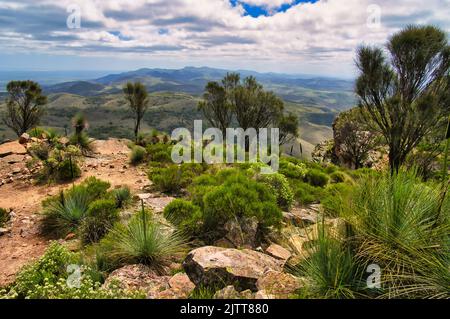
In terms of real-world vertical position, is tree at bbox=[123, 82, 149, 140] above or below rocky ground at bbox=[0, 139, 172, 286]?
above

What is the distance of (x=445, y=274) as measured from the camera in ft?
A: 10.3

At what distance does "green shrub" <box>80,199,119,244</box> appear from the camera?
7.24m

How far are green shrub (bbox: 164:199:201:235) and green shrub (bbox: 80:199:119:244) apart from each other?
4.34 ft

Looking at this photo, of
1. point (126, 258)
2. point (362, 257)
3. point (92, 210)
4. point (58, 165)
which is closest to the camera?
point (362, 257)

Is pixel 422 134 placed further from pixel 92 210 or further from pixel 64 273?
pixel 64 273

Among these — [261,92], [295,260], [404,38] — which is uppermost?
[404,38]

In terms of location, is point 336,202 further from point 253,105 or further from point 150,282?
point 253,105

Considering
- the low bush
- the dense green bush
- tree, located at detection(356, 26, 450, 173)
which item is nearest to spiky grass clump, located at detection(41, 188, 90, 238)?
the dense green bush

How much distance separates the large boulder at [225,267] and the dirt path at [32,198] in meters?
3.89

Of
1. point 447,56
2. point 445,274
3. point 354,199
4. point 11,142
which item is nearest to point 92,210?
point 354,199

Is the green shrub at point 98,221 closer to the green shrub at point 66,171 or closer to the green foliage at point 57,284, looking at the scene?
the green foliage at point 57,284

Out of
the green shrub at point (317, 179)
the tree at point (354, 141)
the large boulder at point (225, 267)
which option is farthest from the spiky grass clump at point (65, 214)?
the tree at point (354, 141)

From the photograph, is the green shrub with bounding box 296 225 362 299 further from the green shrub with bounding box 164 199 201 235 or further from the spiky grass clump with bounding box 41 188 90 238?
the spiky grass clump with bounding box 41 188 90 238
